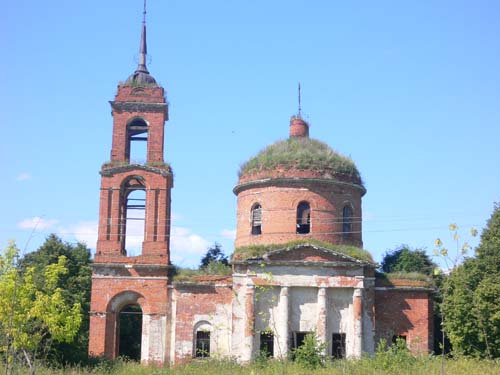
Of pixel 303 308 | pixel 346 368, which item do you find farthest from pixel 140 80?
pixel 346 368

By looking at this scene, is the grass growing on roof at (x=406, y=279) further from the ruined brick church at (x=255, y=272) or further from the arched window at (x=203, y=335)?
the arched window at (x=203, y=335)

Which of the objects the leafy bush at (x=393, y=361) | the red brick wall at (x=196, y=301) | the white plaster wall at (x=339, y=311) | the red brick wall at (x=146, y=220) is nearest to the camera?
the leafy bush at (x=393, y=361)

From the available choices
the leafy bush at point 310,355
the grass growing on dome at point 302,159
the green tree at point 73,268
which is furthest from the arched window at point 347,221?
the green tree at point 73,268

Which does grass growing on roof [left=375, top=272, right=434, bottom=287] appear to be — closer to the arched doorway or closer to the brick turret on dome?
the brick turret on dome

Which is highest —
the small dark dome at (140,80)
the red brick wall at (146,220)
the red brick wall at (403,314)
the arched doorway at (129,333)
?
the small dark dome at (140,80)

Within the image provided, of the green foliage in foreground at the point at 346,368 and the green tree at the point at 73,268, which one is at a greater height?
the green tree at the point at 73,268

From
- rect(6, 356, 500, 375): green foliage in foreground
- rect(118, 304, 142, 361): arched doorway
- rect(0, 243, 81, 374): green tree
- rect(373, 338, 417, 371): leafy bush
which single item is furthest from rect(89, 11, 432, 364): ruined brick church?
rect(0, 243, 81, 374): green tree

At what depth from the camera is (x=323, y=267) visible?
24.8 meters

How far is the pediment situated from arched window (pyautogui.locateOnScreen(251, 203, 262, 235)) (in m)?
3.12

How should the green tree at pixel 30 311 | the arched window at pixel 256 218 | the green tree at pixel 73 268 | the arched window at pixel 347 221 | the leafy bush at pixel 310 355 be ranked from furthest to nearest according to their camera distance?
the green tree at pixel 73 268 → the arched window at pixel 256 218 → the arched window at pixel 347 221 → the leafy bush at pixel 310 355 → the green tree at pixel 30 311

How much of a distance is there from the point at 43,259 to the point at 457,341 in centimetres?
2136

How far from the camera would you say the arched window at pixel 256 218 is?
2788 cm

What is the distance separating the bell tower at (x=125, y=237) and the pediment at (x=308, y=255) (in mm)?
4341

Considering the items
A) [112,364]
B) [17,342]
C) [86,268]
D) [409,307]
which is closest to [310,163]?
[409,307]
